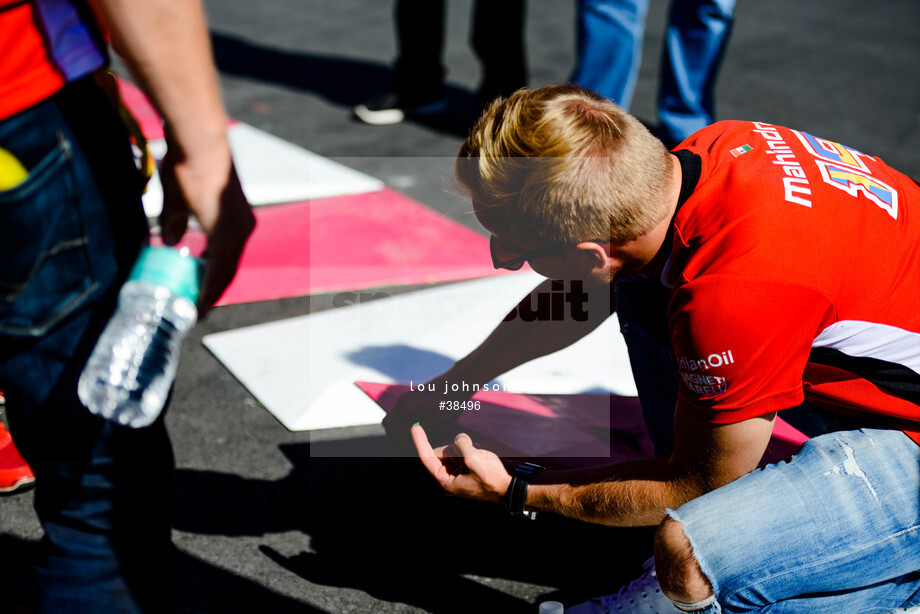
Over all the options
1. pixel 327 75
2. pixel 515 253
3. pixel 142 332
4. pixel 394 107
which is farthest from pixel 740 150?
pixel 327 75

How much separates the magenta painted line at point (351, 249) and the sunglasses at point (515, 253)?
5.00ft

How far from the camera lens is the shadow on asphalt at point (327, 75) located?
187 inches

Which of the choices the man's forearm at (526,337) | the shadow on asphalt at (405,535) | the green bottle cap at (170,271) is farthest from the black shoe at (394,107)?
the green bottle cap at (170,271)

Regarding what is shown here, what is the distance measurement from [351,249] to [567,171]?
1.98 m

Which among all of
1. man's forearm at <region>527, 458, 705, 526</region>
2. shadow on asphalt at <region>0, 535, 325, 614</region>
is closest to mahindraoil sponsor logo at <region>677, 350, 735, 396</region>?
man's forearm at <region>527, 458, 705, 526</region>

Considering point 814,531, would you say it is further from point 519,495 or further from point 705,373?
point 519,495

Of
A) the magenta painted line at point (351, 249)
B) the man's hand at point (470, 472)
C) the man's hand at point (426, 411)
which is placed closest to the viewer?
the man's hand at point (470, 472)

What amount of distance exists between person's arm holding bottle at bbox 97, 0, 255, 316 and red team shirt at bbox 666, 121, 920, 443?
73cm

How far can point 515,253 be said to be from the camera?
1561mm

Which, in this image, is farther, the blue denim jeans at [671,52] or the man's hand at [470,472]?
the blue denim jeans at [671,52]

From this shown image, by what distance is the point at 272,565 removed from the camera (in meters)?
1.92

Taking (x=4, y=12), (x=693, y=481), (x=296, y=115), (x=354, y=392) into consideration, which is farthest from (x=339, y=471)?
(x=296, y=115)

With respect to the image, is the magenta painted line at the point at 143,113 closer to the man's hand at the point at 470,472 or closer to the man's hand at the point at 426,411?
the man's hand at the point at 426,411

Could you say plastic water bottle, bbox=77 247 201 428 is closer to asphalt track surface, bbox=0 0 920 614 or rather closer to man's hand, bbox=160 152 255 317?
man's hand, bbox=160 152 255 317
